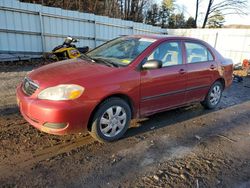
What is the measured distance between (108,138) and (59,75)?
122cm

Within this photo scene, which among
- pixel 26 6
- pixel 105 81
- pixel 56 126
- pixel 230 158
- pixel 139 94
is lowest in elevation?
pixel 230 158

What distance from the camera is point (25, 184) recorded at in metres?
2.69

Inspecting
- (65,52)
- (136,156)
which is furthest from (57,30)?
(136,156)

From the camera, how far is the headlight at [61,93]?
319cm

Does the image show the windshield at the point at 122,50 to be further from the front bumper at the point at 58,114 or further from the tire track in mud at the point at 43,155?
the tire track in mud at the point at 43,155

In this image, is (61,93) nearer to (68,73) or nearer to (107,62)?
(68,73)

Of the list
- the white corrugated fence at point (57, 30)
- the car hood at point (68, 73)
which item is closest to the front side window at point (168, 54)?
the car hood at point (68, 73)

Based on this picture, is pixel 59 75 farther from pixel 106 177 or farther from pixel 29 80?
pixel 106 177

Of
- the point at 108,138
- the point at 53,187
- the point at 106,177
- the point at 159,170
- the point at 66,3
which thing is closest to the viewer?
the point at 53,187

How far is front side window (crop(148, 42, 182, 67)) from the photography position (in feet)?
14.0

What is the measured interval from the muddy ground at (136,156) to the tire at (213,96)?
29.3 inches

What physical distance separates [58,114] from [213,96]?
3.98m

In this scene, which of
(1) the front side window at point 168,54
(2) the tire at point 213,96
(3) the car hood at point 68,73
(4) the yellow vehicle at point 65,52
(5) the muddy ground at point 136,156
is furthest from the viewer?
(4) the yellow vehicle at point 65,52

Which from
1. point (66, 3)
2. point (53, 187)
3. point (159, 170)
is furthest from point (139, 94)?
point (66, 3)
